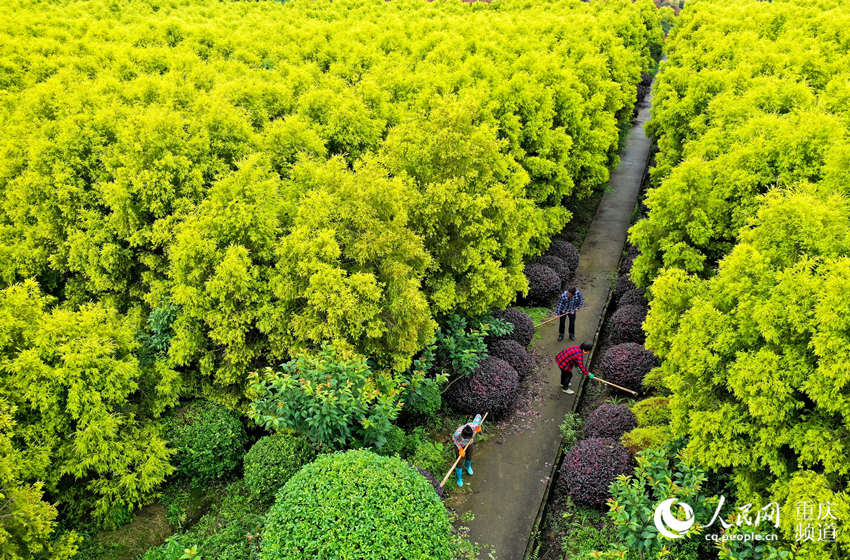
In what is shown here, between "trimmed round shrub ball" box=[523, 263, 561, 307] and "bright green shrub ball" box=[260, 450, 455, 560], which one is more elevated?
"bright green shrub ball" box=[260, 450, 455, 560]

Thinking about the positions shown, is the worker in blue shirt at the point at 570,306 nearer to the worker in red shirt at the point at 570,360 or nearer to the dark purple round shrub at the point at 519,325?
the dark purple round shrub at the point at 519,325

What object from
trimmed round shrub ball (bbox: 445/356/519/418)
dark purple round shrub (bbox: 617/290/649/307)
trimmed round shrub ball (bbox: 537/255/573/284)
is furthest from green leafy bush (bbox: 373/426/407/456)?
trimmed round shrub ball (bbox: 537/255/573/284)

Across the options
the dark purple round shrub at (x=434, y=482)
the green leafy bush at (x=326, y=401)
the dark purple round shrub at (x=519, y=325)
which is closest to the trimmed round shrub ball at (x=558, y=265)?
the dark purple round shrub at (x=519, y=325)

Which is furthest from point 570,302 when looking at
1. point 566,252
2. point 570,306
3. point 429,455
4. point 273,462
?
point 273,462

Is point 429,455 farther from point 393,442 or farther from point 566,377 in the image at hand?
point 566,377

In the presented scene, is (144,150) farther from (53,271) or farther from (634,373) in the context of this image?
(634,373)

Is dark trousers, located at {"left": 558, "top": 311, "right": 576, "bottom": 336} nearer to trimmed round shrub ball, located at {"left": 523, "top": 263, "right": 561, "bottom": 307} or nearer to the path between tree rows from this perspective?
the path between tree rows

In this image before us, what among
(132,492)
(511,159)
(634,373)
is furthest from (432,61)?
(132,492)
